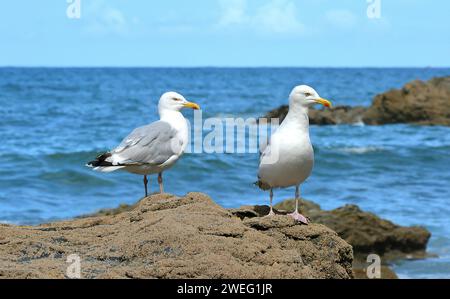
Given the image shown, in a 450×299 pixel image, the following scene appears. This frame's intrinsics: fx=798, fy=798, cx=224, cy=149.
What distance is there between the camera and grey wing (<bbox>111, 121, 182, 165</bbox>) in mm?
6281

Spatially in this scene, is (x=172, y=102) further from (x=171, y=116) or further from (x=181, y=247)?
(x=181, y=247)

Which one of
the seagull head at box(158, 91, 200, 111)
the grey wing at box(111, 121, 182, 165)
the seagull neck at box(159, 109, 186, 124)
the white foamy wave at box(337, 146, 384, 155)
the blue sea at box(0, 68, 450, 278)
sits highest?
the seagull head at box(158, 91, 200, 111)

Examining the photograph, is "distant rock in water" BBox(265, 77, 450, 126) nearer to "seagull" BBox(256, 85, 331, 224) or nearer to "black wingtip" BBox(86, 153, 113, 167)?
"black wingtip" BBox(86, 153, 113, 167)

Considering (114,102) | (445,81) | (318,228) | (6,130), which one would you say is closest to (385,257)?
(318,228)

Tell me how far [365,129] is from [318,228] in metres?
22.0

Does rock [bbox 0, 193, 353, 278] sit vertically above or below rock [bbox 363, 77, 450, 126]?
above

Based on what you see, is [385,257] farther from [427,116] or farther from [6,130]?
[427,116]

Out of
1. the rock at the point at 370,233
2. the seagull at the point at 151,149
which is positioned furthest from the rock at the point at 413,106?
the seagull at the point at 151,149

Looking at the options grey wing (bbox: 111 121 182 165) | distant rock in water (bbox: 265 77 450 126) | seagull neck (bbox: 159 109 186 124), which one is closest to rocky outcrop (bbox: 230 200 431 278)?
seagull neck (bbox: 159 109 186 124)

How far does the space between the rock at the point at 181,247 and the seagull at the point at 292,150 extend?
422 millimetres

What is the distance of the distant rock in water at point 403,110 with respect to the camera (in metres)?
27.1

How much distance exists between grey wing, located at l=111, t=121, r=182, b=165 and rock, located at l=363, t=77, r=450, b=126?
2113 centimetres

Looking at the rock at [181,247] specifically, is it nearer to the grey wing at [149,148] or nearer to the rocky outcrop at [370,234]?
the grey wing at [149,148]
